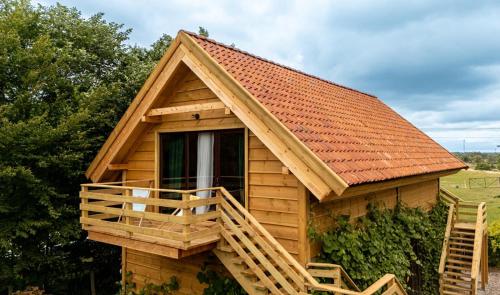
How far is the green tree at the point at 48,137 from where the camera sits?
878 centimetres

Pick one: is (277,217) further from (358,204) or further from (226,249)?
(358,204)

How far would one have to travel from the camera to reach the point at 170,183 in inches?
340

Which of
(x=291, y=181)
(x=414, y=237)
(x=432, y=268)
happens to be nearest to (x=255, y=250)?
(x=291, y=181)

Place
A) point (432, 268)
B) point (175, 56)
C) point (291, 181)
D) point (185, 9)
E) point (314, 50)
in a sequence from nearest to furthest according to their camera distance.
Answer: point (291, 181) → point (175, 56) → point (432, 268) → point (185, 9) → point (314, 50)

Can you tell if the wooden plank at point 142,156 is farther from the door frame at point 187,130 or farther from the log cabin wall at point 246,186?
the door frame at point 187,130

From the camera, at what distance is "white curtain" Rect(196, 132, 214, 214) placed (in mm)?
7820

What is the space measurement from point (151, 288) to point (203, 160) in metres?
3.50

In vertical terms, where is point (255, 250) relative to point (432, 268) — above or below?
above

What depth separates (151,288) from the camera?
8.59 meters

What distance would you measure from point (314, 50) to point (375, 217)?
6.89m

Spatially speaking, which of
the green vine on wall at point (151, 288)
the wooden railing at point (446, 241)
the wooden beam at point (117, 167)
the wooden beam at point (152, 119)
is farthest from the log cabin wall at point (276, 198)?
the wooden railing at point (446, 241)

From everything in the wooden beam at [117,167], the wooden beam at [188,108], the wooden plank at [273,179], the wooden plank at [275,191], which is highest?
the wooden beam at [188,108]

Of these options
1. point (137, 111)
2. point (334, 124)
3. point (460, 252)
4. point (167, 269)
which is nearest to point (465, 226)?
point (460, 252)

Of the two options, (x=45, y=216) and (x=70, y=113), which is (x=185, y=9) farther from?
(x=45, y=216)
